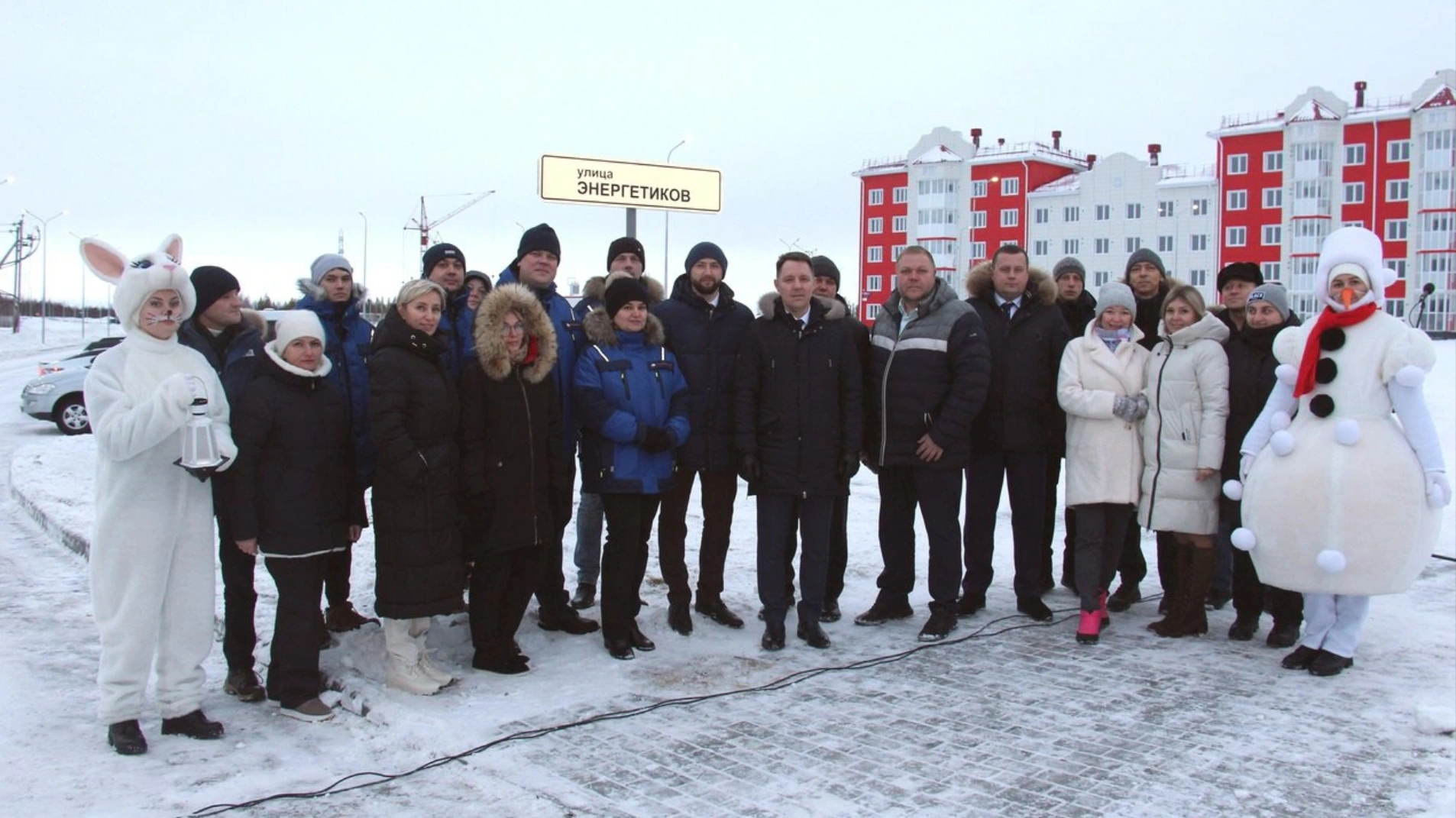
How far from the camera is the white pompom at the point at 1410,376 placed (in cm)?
498

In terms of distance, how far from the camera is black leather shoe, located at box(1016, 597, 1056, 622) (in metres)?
6.18

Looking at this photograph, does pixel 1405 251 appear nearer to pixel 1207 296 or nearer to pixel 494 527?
pixel 1207 296

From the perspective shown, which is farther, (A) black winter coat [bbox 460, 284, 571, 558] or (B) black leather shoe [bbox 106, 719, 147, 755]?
(A) black winter coat [bbox 460, 284, 571, 558]

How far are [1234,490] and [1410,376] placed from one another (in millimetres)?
954

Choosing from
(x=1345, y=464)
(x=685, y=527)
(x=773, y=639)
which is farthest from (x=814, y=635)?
(x=1345, y=464)

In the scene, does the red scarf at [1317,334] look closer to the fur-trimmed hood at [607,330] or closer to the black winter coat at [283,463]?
the fur-trimmed hood at [607,330]

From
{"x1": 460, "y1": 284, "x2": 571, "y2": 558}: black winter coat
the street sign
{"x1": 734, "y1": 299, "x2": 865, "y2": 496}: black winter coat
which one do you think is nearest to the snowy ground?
{"x1": 460, "y1": 284, "x2": 571, "y2": 558}: black winter coat

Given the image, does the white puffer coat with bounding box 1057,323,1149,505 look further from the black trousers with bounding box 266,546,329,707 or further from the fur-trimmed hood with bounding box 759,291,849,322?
the black trousers with bounding box 266,546,329,707

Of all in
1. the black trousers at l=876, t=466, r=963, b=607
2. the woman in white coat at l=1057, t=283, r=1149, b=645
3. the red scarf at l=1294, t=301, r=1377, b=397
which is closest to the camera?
the red scarf at l=1294, t=301, r=1377, b=397

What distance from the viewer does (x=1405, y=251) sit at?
179ft

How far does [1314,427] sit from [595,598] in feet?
12.9

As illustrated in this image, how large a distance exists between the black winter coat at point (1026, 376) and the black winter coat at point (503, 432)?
255cm

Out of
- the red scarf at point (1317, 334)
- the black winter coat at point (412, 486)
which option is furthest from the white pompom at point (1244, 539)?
the black winter coat at point (412, 486)

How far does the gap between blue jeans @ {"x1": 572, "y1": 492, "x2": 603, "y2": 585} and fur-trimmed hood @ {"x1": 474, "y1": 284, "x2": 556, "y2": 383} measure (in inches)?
55.6
